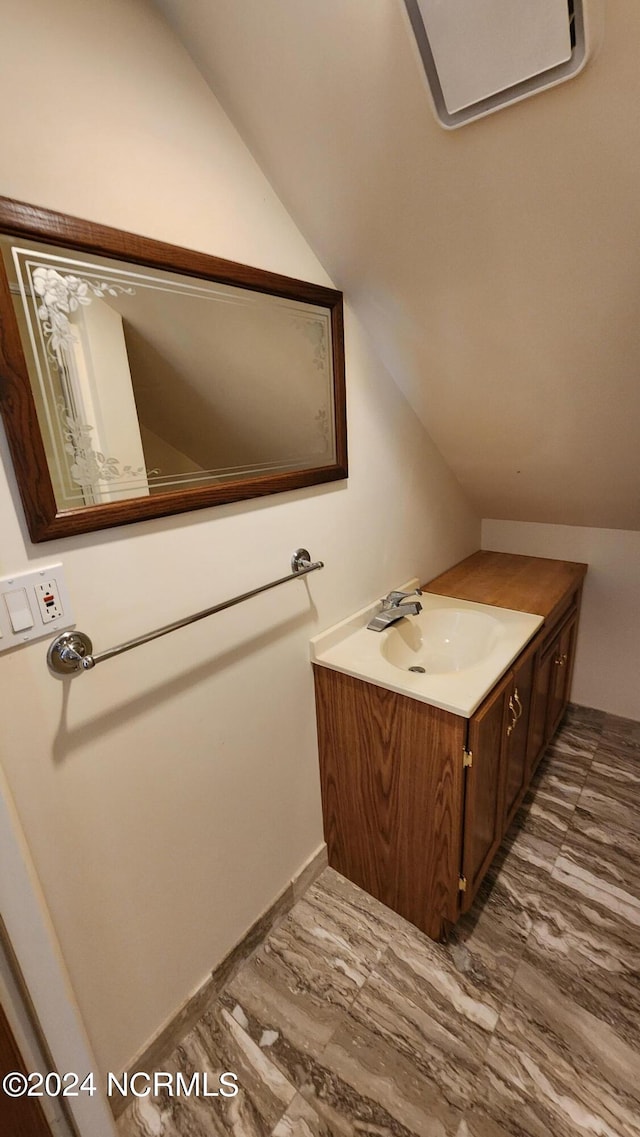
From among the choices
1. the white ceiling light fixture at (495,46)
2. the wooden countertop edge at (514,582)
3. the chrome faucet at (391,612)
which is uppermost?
the white ceiling light fixture at (495,46)

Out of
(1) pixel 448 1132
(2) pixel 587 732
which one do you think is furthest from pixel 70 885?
(2) pixel 587 732

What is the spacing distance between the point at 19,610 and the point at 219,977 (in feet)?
4.06

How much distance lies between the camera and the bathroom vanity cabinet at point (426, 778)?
1247 millimetres

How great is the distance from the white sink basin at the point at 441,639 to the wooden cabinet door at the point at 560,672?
0.40 meters

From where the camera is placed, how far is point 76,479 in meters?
0.86

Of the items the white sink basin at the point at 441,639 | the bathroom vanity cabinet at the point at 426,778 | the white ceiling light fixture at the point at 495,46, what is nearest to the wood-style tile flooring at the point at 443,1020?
the bathroom vanity cabinet at the point at 426,778

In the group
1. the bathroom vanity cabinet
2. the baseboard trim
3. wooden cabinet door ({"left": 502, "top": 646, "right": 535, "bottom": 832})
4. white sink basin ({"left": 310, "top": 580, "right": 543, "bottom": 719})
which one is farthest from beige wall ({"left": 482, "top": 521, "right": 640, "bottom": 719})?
the baseboard trim

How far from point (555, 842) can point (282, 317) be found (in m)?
2.00

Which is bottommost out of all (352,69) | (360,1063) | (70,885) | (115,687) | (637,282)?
(360,1063)

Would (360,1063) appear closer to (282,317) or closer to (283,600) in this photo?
(283,600)

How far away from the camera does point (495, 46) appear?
2.51ft

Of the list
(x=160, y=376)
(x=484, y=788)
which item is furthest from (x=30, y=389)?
(x=484, y=788)

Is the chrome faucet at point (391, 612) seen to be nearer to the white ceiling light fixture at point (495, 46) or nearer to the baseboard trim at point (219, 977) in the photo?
the baseboard trim at point (219, 977)

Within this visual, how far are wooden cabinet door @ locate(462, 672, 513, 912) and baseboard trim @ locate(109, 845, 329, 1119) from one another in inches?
20.9
